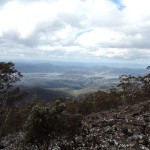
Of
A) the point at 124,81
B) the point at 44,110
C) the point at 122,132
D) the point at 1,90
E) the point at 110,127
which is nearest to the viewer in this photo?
the point at 44,110

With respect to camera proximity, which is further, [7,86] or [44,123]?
[7,86]

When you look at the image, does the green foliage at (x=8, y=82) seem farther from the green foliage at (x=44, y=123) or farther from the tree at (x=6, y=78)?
the green foliage at (x=44, y=123)

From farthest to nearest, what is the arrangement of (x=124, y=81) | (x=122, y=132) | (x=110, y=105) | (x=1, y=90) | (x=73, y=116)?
(x=124, y=81) → (x=110, y=105) → (x=1, y=90) → (x=122, y=132) → (x=73, y=116)

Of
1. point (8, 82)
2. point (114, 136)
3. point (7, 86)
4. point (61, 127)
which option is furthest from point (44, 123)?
point (7, 86)

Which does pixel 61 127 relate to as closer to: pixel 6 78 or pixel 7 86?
pixel 6 78

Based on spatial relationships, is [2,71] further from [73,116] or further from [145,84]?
[145,84]

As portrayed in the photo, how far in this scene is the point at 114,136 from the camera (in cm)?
3594

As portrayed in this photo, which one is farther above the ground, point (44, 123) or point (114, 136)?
point (44, 123)

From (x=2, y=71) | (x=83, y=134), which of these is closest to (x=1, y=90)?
(x=2, y=71)

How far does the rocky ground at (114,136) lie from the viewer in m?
32.6

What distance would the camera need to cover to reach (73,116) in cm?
3195

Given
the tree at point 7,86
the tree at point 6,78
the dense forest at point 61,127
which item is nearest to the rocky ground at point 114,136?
the dense forest at point 61,127

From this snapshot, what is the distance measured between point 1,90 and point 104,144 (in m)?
26.1

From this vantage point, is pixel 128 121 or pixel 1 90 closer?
pixel 128 121
